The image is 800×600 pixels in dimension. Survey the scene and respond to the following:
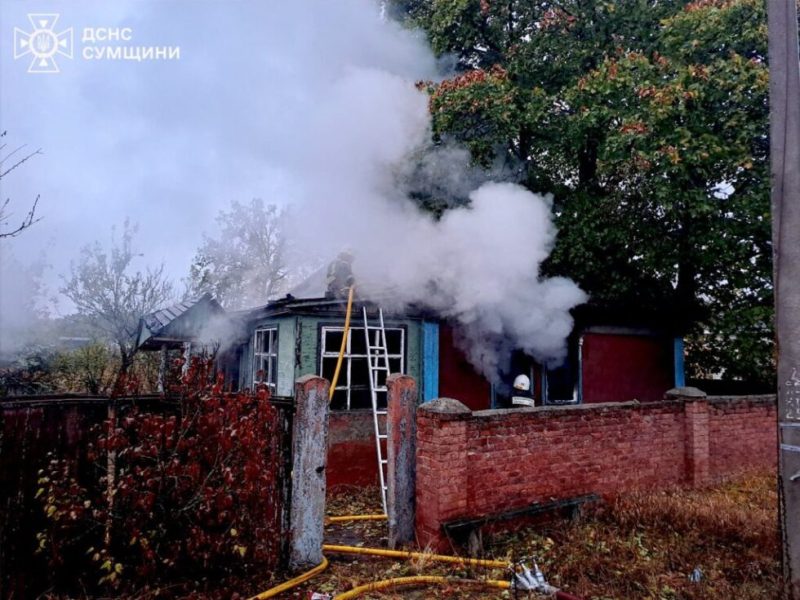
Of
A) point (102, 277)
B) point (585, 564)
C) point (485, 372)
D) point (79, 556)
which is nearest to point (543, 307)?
point (485, 372)

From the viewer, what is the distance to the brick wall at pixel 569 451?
19.1ft

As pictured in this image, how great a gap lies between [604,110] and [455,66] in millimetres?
4420

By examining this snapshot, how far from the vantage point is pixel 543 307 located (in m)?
10.5

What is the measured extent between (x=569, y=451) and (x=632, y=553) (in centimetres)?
156

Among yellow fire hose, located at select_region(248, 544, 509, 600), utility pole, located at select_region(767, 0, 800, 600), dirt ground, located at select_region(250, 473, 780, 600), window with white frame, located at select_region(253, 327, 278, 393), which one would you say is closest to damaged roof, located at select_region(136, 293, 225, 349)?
window with white frame, located at select_region(253, 327, 278, 393)

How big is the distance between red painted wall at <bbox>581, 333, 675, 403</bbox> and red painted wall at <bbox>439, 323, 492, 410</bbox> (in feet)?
8.33

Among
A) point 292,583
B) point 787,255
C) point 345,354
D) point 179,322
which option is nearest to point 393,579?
point 292,583

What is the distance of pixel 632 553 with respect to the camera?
18.0 ft

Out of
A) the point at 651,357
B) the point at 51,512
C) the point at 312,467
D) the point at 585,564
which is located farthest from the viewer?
the point at 651,357

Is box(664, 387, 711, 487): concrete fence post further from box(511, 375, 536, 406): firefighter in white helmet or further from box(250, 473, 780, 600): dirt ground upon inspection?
box(511, 375, 536, 406): firefighter in white helmet

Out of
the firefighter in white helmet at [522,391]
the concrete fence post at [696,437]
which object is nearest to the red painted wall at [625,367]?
the firefighter in white helmet at [522,391]

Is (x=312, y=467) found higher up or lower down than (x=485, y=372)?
lower down

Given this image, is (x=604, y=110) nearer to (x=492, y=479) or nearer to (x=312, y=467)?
(x=492, y=479)

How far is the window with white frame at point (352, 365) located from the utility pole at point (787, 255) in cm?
632
